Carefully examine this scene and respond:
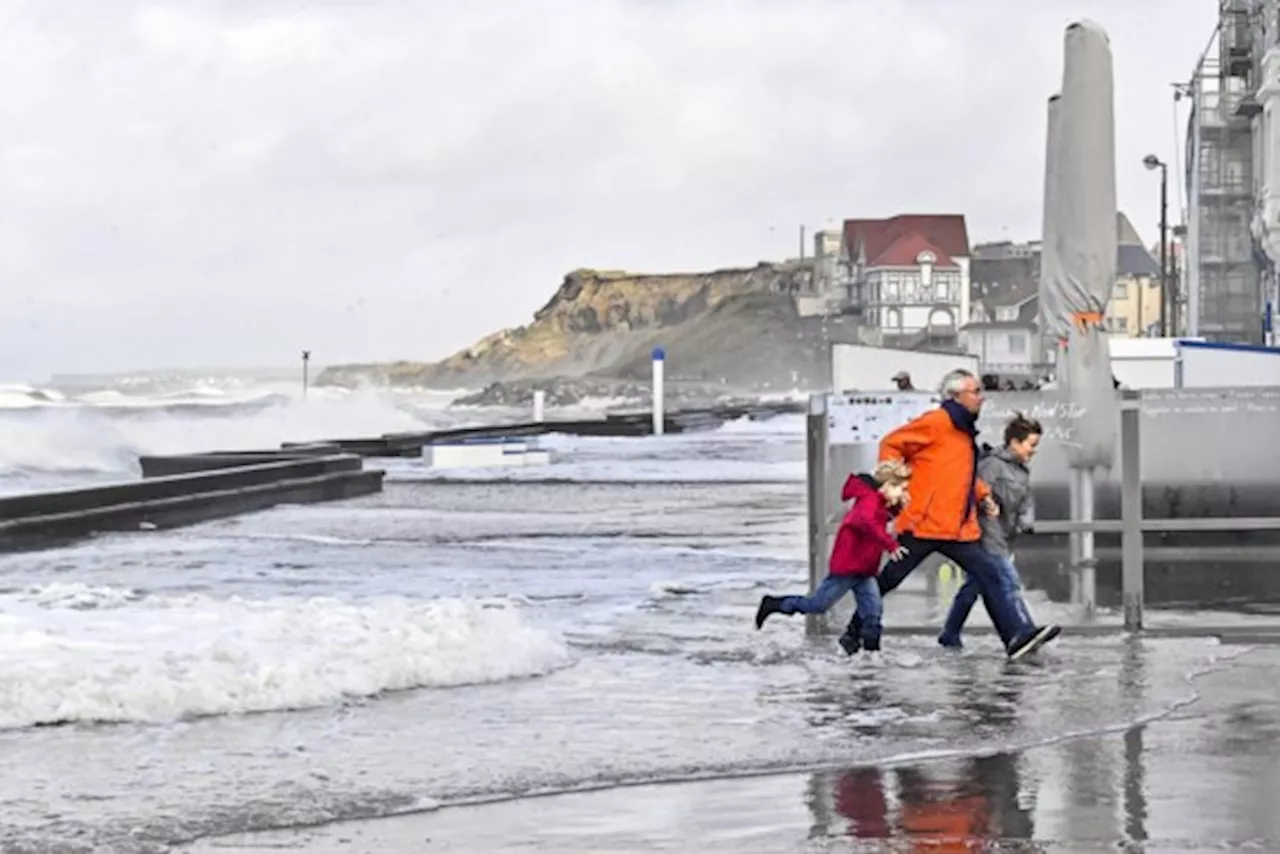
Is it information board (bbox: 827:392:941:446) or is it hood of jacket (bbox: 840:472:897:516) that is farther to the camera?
information board (bbox: 827:392:941:446)

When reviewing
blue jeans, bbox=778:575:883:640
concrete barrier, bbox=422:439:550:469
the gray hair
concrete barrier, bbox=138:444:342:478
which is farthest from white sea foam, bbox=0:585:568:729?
concrete barrier, bbox=422:439:550:469

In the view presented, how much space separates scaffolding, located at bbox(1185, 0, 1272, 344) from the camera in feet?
245

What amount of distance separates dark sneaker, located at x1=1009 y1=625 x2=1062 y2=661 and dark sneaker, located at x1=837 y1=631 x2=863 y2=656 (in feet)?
2.87

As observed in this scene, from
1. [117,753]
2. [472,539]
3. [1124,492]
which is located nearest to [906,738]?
[117,753]

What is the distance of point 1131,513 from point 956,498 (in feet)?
6.30

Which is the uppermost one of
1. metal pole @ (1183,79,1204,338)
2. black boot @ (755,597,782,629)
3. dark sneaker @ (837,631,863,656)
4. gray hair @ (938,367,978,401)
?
metal pole @ (1183,79,1204,338)

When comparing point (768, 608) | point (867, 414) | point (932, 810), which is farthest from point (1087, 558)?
point (932, 810)

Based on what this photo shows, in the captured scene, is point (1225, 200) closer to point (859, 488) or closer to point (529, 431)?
point (529, 431)

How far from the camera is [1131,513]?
1420 centimetres

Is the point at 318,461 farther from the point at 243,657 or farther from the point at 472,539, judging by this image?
the point at 243,657

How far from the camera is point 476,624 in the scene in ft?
42.8

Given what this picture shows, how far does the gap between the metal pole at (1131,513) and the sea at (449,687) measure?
0.42 metres

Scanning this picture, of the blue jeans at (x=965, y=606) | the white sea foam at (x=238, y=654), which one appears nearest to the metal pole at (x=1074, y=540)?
the blue jeans at (x=965, y=606)

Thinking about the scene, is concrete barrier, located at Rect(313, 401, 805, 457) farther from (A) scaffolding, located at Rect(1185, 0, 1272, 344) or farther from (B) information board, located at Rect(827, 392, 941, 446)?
(B) information board, located at Rect(827, 392, 941, 446)
